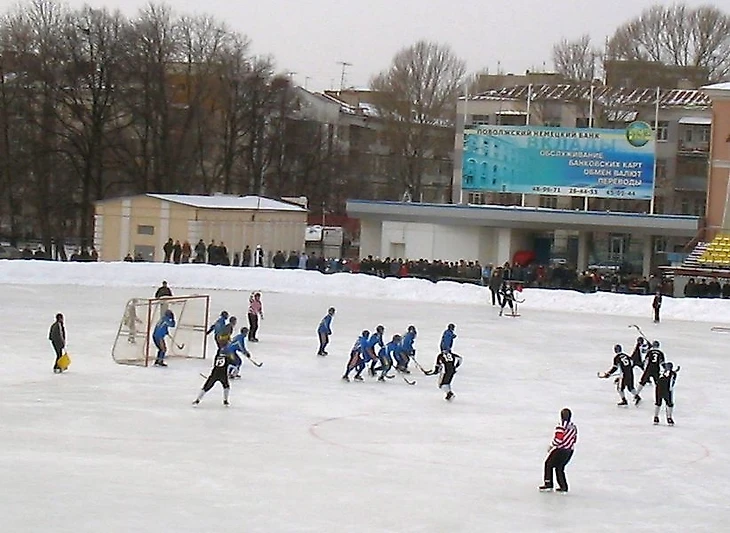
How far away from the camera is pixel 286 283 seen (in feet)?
122

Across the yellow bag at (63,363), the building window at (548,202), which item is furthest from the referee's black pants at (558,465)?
the building window at (548,202)

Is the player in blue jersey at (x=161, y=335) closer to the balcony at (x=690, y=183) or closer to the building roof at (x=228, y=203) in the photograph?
the building roof at (x=228, y=203)

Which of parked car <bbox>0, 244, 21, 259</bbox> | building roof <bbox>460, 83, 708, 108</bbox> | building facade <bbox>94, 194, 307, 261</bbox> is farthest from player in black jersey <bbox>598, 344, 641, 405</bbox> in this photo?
building roof <bbox>460, 83, 708, 108</bbox>

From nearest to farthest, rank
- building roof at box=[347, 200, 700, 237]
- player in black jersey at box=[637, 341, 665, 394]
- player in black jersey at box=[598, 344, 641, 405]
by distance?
player in black jersey at box=[637, 341, 665, 394] < player in black jersey at box=[598, 344, 641, 405] < building roof at box=[347, 200, 700, 237]

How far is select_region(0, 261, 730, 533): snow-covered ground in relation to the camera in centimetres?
1177

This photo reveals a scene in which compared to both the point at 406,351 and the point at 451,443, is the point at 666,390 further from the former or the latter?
the point at 406,351

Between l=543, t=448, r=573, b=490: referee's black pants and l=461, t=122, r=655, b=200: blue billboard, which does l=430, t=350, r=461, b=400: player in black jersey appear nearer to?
l=543, t=448, r=573, b=490: referee's black pants

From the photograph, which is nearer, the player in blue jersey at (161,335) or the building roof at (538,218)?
the player in blue jersey at (161,335)

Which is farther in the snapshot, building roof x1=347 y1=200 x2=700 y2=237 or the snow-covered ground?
building roof x1=347 y1=200 x2=700 y2=237

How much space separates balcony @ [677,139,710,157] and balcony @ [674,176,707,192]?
1351 mm

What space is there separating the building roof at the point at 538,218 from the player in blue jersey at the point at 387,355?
2527 cm

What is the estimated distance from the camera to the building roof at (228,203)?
143ft

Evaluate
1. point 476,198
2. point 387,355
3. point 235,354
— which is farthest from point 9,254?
point 235,354

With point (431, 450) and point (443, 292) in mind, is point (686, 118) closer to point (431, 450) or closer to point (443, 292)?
point (443, 292)
